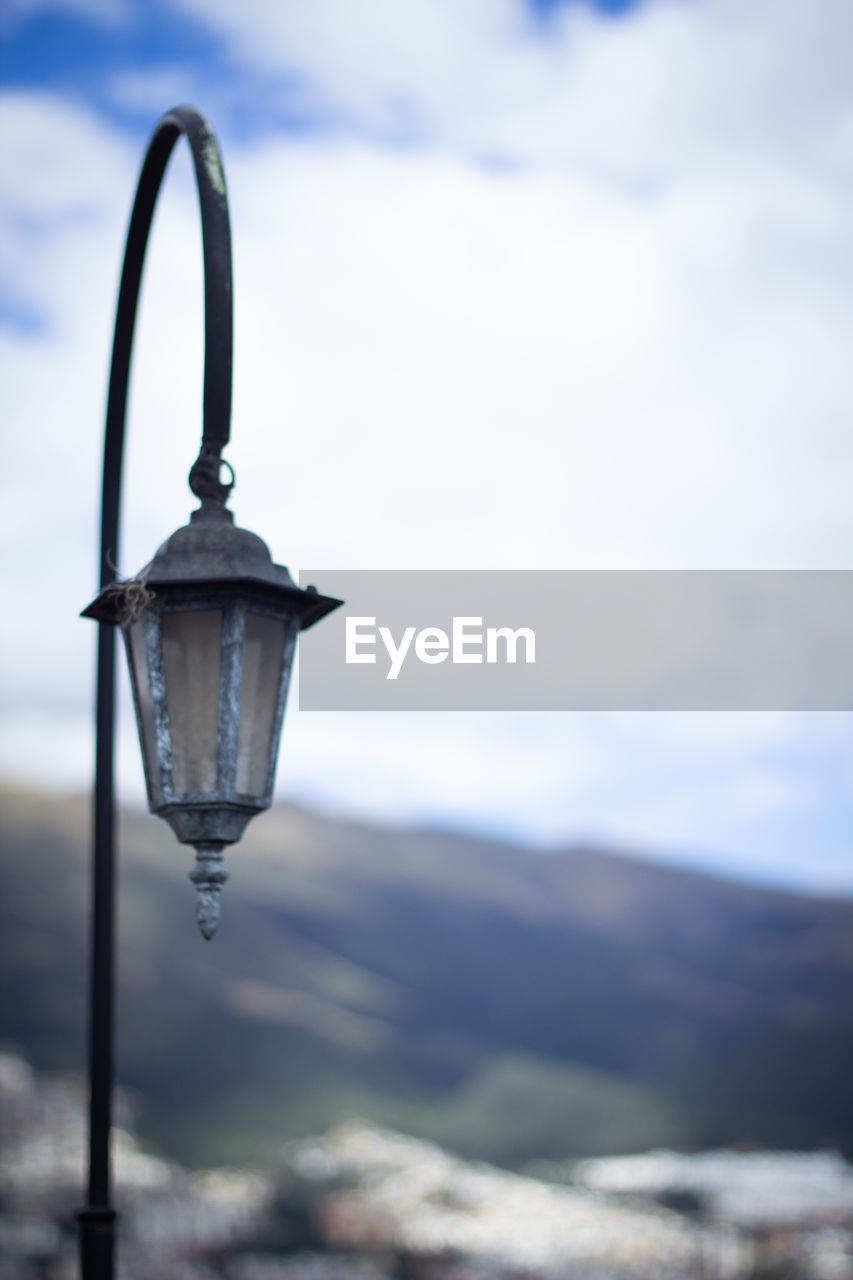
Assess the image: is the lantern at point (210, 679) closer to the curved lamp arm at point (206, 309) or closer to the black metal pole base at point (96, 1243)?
the curved lamp arm at point (206, 309)

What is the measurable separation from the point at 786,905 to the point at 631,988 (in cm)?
265

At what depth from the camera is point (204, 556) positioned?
2.97 metres

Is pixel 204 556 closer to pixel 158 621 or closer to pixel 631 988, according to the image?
pixel 158 621

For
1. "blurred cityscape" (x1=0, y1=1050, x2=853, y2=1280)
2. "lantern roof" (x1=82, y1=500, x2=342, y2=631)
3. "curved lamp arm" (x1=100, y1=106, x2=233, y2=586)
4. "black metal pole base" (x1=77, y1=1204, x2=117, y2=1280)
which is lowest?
"black metal pole base" (x1=77, y1=1204, x2=117, y2=1280)

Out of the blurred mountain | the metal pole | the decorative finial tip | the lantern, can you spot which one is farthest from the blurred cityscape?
the lantern

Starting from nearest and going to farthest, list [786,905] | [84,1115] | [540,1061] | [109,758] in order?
[109,758]
[84,1115]
[540,1061]
[786,905]

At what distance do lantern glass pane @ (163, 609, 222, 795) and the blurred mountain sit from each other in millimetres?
13902

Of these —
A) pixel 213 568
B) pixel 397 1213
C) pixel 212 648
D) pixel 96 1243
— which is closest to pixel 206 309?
pixel 213 568

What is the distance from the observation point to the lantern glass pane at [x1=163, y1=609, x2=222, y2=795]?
9.48ft

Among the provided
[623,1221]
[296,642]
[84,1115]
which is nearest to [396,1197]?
[623,1221]

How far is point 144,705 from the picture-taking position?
117 inches

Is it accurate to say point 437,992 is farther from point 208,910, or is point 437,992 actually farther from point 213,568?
point 213,568

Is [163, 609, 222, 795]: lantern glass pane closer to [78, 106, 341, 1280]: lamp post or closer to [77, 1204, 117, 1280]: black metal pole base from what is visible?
[78, 106, 341, 1280]: lamp post

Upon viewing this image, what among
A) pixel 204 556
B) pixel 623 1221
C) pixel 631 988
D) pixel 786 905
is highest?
pixel 786 905
